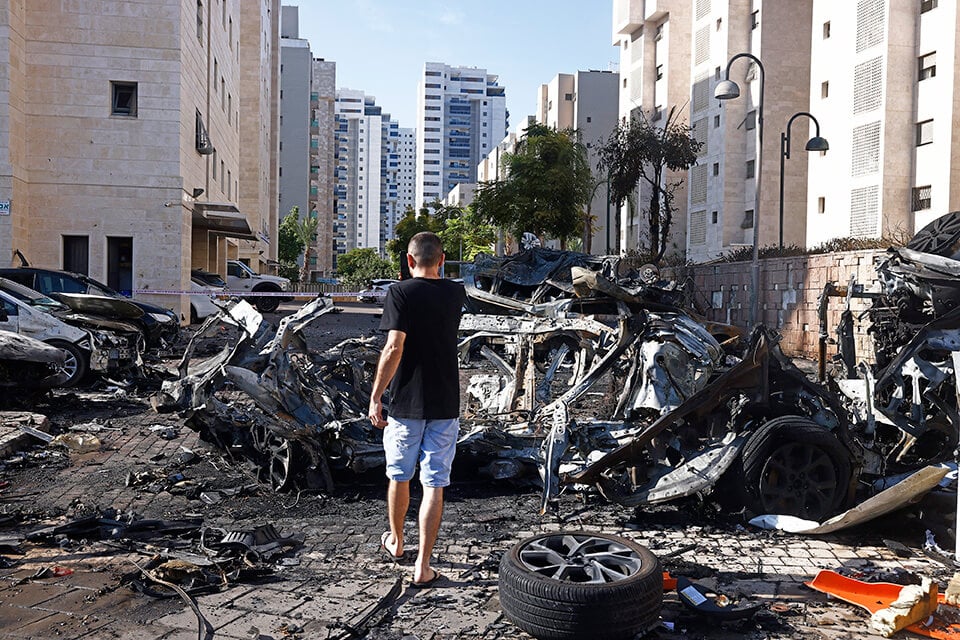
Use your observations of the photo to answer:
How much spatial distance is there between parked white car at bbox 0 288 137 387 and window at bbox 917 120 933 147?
106ft

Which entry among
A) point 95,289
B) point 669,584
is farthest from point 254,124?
point 669,584

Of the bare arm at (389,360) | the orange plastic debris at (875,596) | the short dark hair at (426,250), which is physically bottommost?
the orange plastic debris at (875,596)

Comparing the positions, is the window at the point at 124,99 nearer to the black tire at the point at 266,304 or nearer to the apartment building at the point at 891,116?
the black tire at the point at 266,304

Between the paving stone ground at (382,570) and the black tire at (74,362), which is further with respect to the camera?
the black tire at (74,362)

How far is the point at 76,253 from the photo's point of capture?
23.9m

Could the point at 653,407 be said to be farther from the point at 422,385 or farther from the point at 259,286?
the point at 259,286

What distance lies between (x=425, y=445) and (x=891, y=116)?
34.8 meters

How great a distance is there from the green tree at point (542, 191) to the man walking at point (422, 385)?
32969 mm

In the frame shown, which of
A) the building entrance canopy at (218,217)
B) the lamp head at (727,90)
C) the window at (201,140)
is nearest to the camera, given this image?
the lamp head at (727,90)

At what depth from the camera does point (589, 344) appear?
23.9 ft

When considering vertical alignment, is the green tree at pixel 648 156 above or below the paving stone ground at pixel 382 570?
above

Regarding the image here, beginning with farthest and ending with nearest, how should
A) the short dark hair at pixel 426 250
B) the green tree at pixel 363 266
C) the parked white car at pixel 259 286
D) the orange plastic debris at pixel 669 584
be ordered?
1. the green tree at pixel 363 266
2. the parked white car at pixel 259 286
3. the short dark hair at pixel 426 250
4. the orange plastic debris at pixel 669 584

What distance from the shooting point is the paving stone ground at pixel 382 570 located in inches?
155

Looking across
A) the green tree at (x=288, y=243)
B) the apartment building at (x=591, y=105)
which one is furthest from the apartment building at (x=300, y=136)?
the apartment building at (x=591, y=105)
